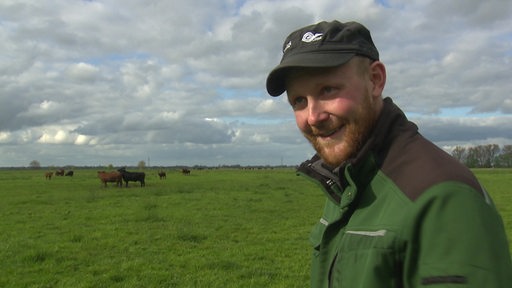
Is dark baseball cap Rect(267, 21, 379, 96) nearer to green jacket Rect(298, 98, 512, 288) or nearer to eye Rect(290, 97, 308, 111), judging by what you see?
eye Rect(290, 97, 308, 111)

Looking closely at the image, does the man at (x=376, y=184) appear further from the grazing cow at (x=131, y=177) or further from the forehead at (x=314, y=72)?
the grazing cow at (x=131, y=177)

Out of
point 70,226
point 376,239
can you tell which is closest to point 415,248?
point 376,239

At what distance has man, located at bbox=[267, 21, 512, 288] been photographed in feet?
4.25

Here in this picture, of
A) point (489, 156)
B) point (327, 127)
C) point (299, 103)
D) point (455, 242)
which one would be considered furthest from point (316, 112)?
point (489, 156)

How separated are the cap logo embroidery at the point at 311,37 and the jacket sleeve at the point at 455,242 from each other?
774 mm

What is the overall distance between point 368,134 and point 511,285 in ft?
2.48

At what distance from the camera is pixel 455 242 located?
1284mm

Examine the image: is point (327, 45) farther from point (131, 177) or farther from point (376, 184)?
point (131, 177)

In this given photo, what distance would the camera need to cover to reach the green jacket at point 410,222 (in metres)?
1.28

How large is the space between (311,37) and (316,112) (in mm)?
313

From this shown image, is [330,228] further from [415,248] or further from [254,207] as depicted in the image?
[254,207]

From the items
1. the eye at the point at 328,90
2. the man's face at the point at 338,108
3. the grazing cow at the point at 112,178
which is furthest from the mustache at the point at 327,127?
the grazing cow at the point at 112,178

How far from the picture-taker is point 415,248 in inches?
55.1

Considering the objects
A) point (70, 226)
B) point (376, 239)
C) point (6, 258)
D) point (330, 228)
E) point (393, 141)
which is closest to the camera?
point (376, 239)
